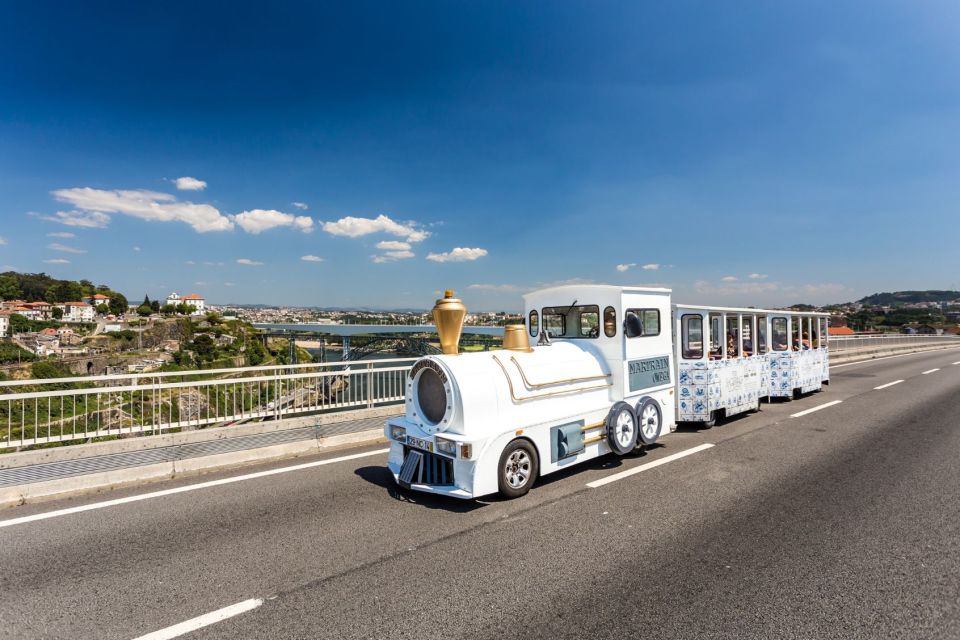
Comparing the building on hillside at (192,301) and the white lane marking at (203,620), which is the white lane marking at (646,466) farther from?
the building on hillside at (192,301)

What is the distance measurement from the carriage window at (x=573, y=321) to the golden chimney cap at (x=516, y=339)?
1.31 metres

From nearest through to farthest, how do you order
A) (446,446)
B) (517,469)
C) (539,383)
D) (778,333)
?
1. (446,446)
2. (517,469)
3. (539,383)
4. (778,333)

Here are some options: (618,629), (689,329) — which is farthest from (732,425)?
(618,629)

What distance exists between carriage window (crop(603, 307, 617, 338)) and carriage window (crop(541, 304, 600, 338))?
0.12m

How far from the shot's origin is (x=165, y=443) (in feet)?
24.0

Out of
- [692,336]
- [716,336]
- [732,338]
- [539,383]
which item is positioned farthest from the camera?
[732,338]

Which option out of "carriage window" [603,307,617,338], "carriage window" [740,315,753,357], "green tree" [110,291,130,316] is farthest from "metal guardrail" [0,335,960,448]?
"green tree" [110,291,130,316]

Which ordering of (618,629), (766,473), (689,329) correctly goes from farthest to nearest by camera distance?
1. (689,329)
2. (766,473)
3. (618,629)

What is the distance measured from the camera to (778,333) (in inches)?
476

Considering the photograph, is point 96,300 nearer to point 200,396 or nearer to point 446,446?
point 200,396

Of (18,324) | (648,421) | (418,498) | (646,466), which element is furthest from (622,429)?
(18,324)

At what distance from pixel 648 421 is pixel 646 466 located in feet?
2.68

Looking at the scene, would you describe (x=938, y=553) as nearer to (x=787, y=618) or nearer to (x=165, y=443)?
(x=787, y=618)

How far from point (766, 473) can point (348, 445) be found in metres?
6.64
